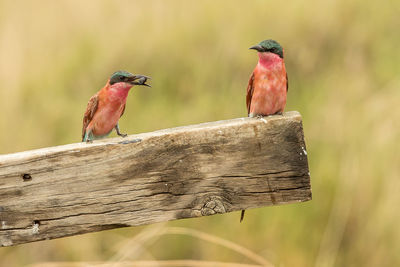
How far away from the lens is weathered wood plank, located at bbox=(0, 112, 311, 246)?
1.90 metres

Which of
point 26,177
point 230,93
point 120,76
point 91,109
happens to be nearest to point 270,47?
point 120,76

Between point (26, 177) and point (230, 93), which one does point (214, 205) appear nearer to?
point (26, 177)

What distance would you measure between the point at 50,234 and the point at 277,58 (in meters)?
1.15

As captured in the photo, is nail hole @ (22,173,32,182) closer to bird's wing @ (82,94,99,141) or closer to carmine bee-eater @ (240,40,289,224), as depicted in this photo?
bird's wing @ (82,94,99,141)

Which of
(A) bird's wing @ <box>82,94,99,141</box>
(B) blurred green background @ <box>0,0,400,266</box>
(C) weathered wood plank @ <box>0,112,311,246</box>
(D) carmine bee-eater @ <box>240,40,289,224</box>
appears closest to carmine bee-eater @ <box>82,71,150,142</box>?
(A) bird's wing @ <box>82,94,99,141</box>

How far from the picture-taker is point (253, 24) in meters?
5.27

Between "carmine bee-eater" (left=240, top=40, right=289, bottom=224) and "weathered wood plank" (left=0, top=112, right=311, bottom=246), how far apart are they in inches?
21.1

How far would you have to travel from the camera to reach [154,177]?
1922 mm

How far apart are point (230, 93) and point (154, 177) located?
8.67 ft

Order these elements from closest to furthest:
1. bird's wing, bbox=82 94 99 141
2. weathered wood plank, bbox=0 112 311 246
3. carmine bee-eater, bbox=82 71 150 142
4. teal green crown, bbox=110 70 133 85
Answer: weathered wood plank, bbox=0 112 311 246 → teal green crown, bbox=110 70 133 85 → carmine bee-eater, bbox=82 71 150 142 → bird's wing, bbox=82 94 99 141

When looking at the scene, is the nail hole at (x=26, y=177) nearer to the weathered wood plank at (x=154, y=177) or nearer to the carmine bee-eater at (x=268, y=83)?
the weathered wood plank at (x=154, y=177)

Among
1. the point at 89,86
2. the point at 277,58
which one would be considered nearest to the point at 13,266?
the point at 89,86

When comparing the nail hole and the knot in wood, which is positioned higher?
the nail hole

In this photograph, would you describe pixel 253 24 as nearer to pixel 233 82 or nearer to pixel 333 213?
pixel 233 82
